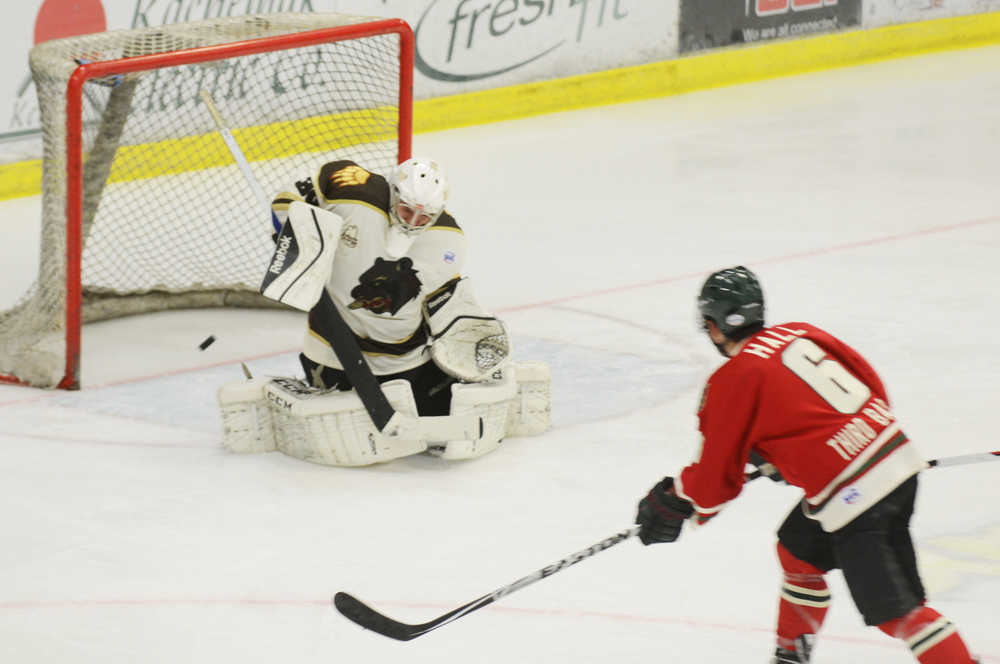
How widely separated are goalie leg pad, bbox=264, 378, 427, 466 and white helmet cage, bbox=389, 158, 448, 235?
1.39 ft

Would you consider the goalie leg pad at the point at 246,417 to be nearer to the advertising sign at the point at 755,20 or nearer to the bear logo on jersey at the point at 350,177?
the bear logo on jersey at the point at 350,177

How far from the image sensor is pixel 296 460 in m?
3.78

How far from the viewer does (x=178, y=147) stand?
5.68m

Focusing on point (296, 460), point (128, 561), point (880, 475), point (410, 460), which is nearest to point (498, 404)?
point (410, 460)

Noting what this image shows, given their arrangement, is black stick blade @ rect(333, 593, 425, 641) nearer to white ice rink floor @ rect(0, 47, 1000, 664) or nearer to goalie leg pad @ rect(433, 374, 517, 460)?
white ice rink floor @ rect(0, 47, 1000, 664)

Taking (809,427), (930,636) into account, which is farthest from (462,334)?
(930,636)

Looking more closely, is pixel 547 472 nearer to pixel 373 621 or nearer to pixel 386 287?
pixel 386 287

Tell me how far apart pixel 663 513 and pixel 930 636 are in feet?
1.48

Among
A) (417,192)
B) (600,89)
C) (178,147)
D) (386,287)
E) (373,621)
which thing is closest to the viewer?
(373,621)

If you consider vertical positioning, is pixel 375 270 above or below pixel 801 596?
above

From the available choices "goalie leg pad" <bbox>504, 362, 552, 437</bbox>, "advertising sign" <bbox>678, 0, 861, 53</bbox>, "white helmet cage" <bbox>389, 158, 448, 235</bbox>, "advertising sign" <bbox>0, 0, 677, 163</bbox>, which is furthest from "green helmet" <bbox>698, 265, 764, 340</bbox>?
"advertising sign" <bbox>678, 0, 861, 53</bbox>

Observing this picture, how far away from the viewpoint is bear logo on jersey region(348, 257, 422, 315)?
3.71m

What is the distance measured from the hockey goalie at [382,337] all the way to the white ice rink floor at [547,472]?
3.5 inches

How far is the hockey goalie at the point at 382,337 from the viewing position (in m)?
3.58
